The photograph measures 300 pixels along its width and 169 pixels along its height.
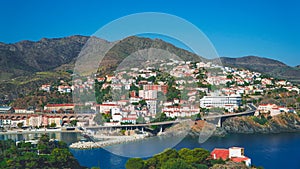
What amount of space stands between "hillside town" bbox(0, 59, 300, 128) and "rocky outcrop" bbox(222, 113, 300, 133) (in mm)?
513

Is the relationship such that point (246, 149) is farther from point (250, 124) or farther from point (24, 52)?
point (24, 52)

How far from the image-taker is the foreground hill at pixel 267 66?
29.7 metres

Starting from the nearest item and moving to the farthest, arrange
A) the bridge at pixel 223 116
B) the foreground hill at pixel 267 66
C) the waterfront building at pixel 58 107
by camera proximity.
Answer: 1. the bridge at pixel 223 116
2. the waterfront building at pixel 58 107
3. the foreground hill at pixel 267 66

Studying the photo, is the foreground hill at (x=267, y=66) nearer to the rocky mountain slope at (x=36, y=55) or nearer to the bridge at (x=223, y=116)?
the rocky mountain slope at (x=36, y=55)

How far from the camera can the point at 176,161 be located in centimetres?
454

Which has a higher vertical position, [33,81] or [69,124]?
[33,81]

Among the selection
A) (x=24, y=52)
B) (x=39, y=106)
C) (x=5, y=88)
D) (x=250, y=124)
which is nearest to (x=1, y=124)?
(x=39, y=106)

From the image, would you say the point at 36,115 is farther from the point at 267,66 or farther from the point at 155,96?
the point at 267,66

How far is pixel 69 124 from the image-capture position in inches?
453

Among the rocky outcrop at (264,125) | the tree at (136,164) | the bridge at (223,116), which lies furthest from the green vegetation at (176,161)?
the rocky outcrop at (264,125)

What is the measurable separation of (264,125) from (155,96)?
21.2 ft

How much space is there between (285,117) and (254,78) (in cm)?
721

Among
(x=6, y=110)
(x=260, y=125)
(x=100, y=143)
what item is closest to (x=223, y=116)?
(x=260, y=125)

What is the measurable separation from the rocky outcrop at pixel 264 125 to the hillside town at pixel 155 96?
1.68 ft
